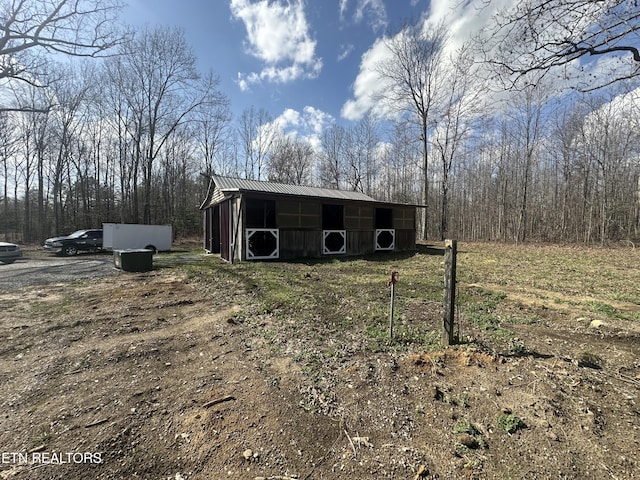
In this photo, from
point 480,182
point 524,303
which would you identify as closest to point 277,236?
point 524,303

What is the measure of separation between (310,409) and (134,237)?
17.1 metres

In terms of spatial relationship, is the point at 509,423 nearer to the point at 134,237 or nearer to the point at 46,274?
the point at 46,274

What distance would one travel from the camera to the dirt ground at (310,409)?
73.9 inches

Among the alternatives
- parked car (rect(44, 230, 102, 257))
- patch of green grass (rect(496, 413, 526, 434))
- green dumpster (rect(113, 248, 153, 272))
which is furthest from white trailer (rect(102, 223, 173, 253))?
patch of green grass (rect(496, 413, 526, 434))

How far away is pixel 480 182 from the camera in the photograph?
31016mm

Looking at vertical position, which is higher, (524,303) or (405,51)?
(405,51)

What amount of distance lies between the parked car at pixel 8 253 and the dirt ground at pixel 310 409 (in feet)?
37.8

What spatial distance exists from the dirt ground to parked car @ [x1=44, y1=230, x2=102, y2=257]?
14.1 meters

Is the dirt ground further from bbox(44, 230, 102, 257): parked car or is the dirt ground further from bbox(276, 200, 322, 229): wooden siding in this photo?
bbox(44, 230, 102, 257): parked car

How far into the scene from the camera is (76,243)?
15.2m

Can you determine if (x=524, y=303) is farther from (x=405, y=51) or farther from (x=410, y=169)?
(x=410, y=169)

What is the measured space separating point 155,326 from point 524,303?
6933mm

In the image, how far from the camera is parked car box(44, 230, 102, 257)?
1500 cm

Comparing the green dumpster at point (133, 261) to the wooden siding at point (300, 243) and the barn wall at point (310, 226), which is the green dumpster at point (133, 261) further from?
the wooden siding at point (300, 243)
